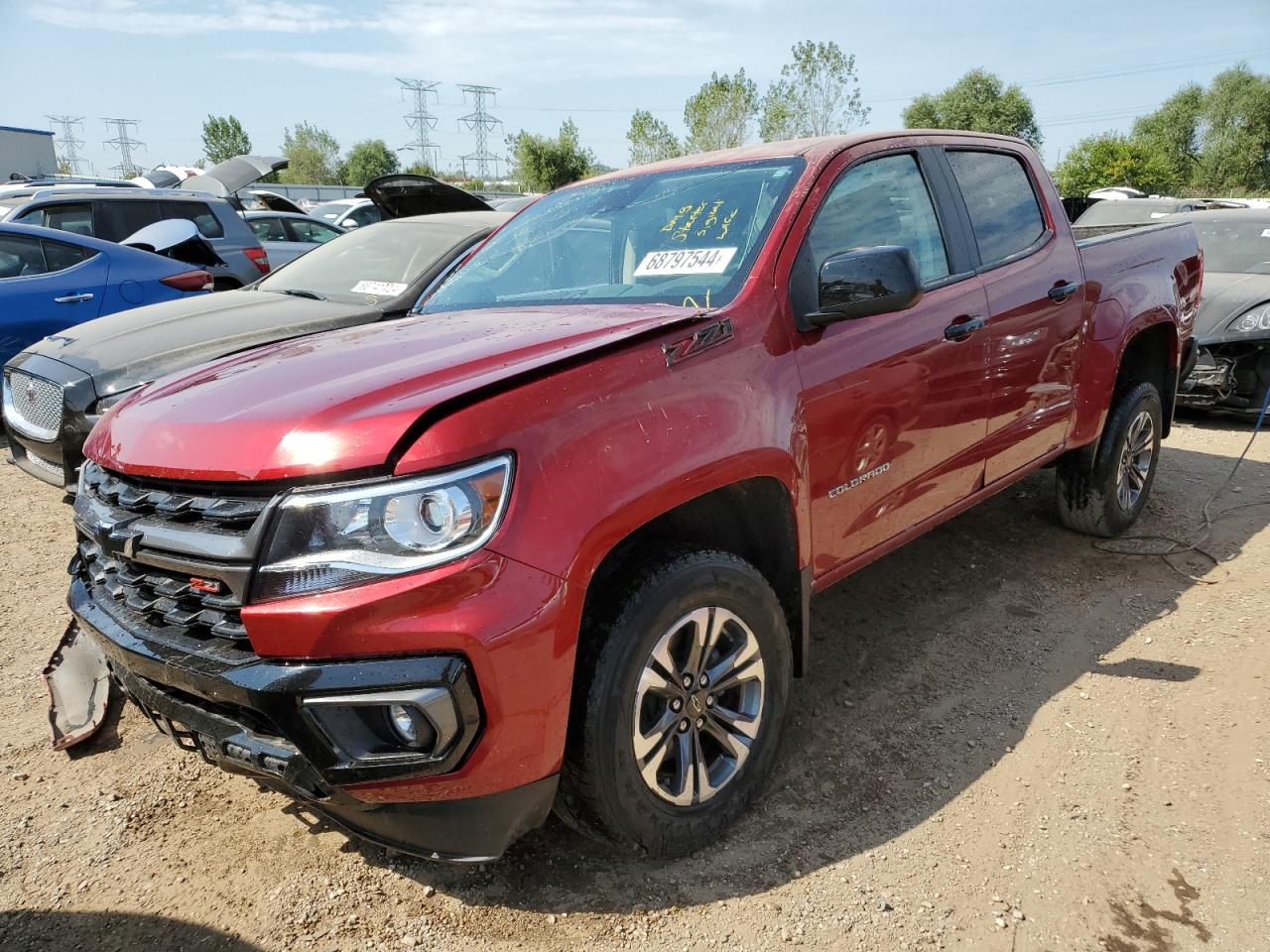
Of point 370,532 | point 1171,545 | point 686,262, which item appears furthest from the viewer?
Result: point 1171,545

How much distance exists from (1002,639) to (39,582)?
4.33 metres

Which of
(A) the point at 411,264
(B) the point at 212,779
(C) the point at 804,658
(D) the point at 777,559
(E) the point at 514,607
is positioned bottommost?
(B) the point at 212,779

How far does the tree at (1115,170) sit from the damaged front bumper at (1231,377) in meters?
37.7

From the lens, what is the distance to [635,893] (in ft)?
7.66

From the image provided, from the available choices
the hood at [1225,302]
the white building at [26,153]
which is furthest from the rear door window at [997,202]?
the white building at [26,153]

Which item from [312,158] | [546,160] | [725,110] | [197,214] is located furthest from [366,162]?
[197,214]

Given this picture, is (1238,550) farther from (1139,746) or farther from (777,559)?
(777,559)

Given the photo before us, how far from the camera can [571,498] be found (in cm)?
198

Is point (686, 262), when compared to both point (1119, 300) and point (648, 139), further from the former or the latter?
point (648, 139)

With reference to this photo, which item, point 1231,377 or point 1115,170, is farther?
point 1115,170

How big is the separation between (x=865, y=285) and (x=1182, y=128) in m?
69.9

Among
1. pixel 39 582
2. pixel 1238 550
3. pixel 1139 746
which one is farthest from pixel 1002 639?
pixel 39 582

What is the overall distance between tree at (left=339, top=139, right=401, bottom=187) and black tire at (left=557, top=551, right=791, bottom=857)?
8543 cm

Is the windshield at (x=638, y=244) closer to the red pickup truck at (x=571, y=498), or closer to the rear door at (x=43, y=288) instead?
the red pickup truck at (x=571, y=498)
